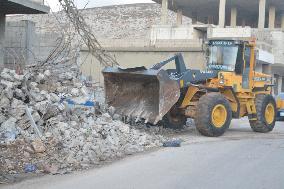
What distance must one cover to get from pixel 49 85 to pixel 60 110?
1.70 m

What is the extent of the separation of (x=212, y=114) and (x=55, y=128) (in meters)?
4.49

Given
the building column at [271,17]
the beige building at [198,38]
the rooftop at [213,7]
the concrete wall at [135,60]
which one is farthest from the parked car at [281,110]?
the rooftop at [213,7]

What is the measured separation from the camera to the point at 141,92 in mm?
13406

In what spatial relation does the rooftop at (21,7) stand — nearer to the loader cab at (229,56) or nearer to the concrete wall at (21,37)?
the concrete wall at (21,37)

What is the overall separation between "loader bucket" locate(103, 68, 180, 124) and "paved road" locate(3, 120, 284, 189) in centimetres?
124

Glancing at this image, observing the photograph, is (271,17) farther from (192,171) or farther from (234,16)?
(192,171)

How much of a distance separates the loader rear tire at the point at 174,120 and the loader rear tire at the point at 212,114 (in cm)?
113

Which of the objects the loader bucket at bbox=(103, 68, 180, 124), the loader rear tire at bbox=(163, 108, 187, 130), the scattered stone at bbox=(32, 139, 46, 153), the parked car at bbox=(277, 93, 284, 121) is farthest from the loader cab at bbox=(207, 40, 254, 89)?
the scattered stone at bbox=(32, 139, 46, 153)

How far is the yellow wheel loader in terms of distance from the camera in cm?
1277

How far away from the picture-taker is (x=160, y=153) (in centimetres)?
1048

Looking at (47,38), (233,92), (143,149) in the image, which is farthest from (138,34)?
(143,149)

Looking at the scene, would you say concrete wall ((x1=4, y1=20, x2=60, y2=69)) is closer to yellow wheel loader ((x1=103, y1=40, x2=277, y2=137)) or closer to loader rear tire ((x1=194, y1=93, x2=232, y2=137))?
yellow wheel loader ((x1=103, y1=40, x2=277, y2=137))

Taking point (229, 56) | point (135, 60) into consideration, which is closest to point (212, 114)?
point (229, 56)

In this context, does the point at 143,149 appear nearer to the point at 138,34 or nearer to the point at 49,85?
the point at 49,85
